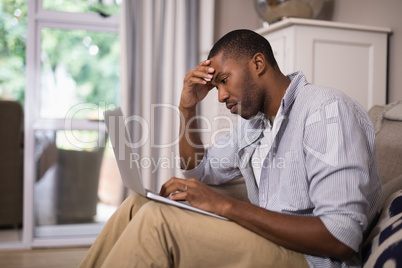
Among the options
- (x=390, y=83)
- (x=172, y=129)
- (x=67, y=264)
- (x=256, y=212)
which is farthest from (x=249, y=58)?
(x=67, y=264)

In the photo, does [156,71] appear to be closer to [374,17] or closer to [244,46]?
[374,17]

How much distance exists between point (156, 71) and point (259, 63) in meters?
1.55

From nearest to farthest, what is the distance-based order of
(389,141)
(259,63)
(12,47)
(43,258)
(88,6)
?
(259,63)
(389,141)
(43,258)
(88,6)
(12,47)

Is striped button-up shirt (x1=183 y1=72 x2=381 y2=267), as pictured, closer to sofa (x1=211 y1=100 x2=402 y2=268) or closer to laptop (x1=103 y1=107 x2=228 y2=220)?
sofa (x1=211 y1=100 x2=402 y2=268)

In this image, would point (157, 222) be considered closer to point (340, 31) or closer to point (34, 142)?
point (340, 31)

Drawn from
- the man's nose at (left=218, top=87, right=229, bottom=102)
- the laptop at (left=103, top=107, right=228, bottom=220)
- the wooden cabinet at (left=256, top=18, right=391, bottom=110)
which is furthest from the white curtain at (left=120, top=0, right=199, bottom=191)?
the laptop at (left=103, top=107, right=228, bottom=220)

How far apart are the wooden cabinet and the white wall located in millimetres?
42

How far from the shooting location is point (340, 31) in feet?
7.55

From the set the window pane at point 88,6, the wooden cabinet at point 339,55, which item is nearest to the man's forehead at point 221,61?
the wooden cabinet at point 339,55

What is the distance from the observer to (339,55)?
90.7 inches

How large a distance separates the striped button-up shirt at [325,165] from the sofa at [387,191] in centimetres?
4

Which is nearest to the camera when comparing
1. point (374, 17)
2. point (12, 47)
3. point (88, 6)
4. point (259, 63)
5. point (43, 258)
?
point (259, 63)

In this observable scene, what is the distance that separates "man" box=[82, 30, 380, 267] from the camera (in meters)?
1.10

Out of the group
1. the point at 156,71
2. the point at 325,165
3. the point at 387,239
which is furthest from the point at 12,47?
the point at 387,239
